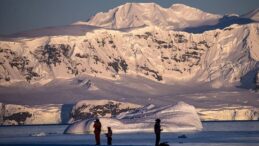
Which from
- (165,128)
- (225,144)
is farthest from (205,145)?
(165,128)

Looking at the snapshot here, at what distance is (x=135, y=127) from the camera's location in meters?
183

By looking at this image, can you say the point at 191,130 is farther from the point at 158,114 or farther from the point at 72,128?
the point at 72,128

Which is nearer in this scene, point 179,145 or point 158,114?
point 179,145

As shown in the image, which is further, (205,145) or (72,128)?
(72,128)

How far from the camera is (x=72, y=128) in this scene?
7146 inches

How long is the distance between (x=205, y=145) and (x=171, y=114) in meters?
70.8

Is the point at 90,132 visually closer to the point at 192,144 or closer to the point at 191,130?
the point at 191,130

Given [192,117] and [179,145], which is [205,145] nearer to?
[179,145]

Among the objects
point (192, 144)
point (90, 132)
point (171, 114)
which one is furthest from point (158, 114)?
point (192, 144)

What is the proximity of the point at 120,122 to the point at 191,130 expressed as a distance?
12.9m

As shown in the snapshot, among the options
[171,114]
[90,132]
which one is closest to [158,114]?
[171,114]

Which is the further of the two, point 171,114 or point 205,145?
point 171,114

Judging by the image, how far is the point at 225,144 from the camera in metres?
115

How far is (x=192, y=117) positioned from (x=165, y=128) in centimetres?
1038
